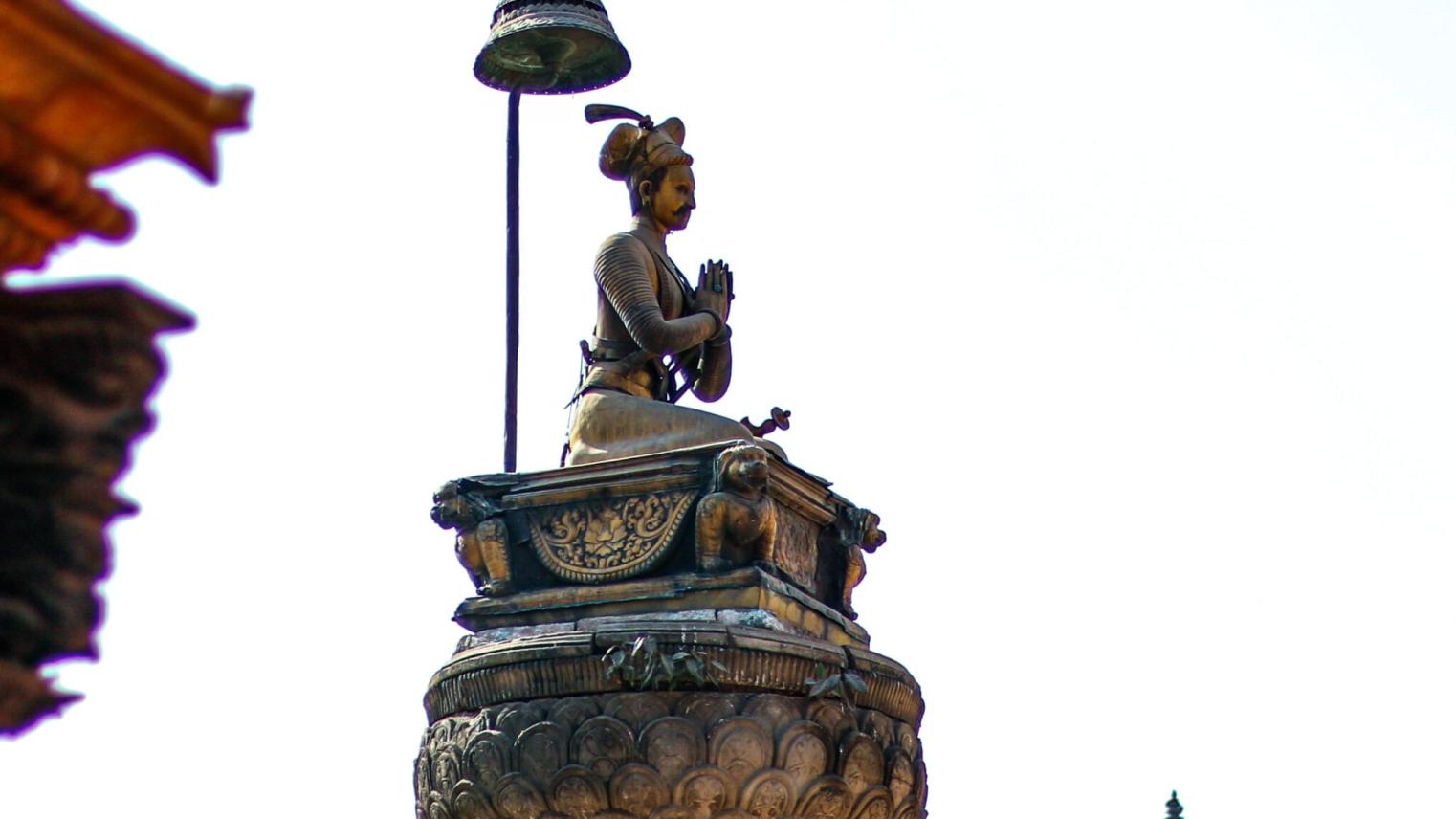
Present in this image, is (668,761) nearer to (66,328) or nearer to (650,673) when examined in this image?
(650,673)

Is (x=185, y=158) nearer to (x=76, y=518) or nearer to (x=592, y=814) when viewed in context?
(x=76, y=518)

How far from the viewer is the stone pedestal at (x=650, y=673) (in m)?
11.4

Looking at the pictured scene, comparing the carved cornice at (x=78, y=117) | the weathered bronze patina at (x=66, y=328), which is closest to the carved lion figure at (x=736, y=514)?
the weathered bronze patina at (x=66, y=328)

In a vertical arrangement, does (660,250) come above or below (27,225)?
above

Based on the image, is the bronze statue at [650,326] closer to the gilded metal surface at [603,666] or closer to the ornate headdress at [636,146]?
the ornate headdress at [636,146]

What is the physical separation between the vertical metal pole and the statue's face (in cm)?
101

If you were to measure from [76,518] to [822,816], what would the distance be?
274 inches

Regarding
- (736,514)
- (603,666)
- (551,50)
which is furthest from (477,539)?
(551,50)

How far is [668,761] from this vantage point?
11305mm

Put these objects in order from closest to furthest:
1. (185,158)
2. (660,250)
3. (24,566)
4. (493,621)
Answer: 1. (185,158)
2. (24,566)
3. (493,621)
4. (660,250)

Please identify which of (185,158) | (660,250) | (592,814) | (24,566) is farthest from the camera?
(660,250)

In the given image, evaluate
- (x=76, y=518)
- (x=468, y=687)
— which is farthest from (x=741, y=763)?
(x=76, y=518)

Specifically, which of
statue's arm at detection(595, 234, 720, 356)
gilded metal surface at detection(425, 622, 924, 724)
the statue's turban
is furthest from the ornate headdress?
gilded metal surface at detection(425, 622, 924, 724)

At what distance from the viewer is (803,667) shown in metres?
11.7
